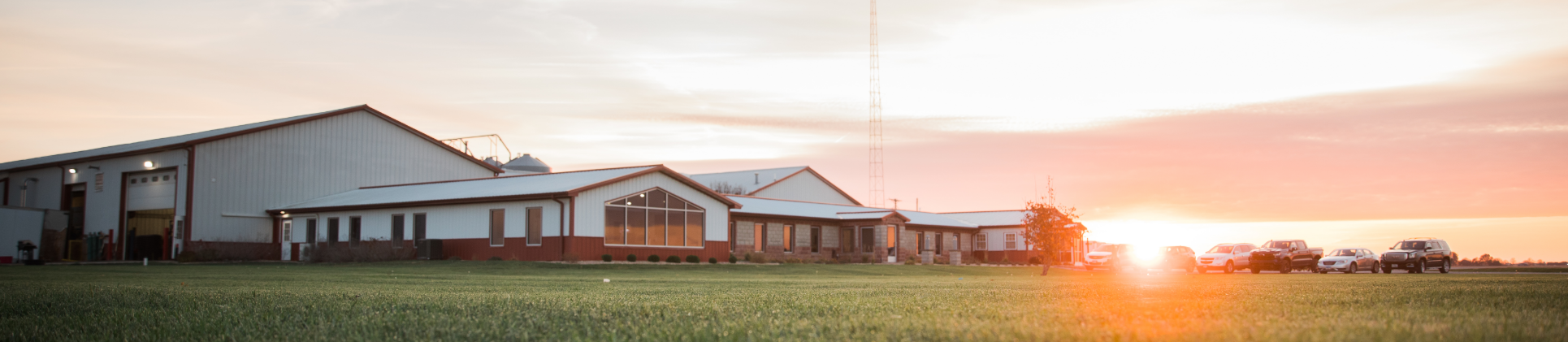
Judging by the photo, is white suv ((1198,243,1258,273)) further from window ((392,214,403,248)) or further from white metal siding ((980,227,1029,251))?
window ((392,214,403,248))

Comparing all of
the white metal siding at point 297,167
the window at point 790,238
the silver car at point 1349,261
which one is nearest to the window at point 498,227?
the white metal siding at point 297,167

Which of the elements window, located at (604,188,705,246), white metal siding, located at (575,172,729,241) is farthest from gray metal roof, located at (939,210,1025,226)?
window, located at (604,188,705,246)

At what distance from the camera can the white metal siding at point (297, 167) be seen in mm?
36938

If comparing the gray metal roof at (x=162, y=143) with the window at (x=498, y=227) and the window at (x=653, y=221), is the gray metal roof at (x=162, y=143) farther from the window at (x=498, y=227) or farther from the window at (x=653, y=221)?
the window at (x=653, y=221)

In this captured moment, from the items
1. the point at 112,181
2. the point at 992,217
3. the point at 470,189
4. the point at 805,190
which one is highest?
the point at 805,190

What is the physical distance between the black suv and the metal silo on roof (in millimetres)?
42104

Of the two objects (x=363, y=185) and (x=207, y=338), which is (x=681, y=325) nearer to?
(x=207, y=338)

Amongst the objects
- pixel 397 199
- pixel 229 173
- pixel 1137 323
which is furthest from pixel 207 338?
pixel 229 173

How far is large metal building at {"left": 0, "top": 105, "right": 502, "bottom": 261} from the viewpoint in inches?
1433

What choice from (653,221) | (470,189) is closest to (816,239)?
(653,221)

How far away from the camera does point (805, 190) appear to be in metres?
67.9

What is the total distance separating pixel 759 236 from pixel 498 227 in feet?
41.1

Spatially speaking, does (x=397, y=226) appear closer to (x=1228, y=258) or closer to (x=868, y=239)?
(x=868, y=239)

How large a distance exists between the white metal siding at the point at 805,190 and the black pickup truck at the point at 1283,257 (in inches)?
1323
